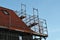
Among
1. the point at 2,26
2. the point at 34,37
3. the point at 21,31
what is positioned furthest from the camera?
the point at 34,37

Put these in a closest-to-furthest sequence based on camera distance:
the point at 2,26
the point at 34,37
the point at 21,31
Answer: the point at 2,26
the point at 21,31
the point at 34,37

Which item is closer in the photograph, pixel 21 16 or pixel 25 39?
pixel 25 39

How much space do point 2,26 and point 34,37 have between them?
7.07 m

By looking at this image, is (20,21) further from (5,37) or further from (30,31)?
(5,37)

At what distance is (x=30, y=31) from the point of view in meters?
37.4

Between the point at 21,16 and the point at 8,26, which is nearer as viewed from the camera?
the point at 8,26

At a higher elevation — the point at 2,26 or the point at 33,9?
the point at 33,9

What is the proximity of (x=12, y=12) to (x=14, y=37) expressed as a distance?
6.66 m

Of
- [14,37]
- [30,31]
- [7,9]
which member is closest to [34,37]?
[30,31]

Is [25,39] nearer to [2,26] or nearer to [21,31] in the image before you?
[21,31]

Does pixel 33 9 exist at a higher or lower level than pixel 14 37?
higher

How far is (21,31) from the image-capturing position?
36.0 m

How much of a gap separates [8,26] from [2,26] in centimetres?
128

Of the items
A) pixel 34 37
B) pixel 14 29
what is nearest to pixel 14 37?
pixel 14 29
